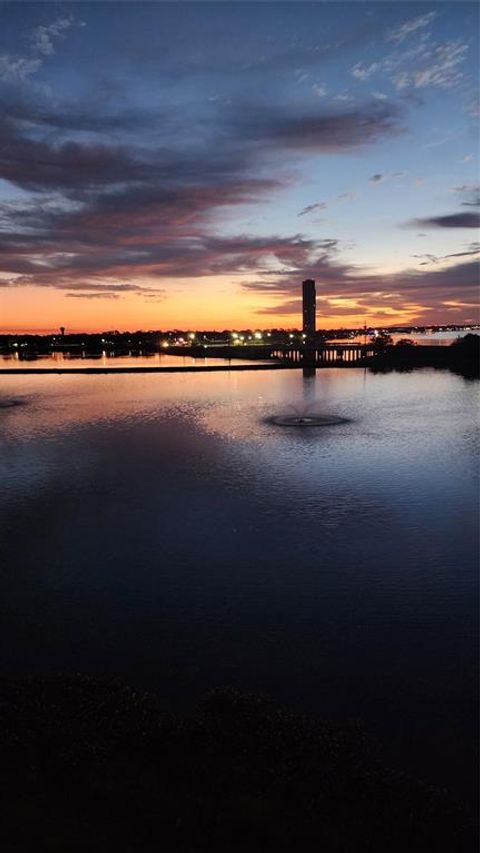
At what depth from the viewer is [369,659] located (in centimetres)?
1079

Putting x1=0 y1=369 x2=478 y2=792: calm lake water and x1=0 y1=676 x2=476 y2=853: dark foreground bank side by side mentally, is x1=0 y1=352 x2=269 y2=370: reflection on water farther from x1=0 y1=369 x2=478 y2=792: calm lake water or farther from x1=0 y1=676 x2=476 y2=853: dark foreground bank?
x1=0 y1=676 x2=476 y2=853: dark foreground bank

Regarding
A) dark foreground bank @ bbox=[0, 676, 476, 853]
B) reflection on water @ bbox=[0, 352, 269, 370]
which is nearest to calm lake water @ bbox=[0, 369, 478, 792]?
dark foreground bank @ bbox=[0, 676, 476, 853]

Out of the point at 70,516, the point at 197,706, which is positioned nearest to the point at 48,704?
the point at 197,706

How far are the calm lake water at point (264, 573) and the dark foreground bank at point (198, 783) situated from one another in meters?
0.67

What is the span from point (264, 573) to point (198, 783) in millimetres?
7219

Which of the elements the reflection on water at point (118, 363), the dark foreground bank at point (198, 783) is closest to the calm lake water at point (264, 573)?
the dark foreground bank at point (198, 783)

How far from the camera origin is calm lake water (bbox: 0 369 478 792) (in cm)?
1004

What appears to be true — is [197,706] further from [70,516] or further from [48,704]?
[70,516]

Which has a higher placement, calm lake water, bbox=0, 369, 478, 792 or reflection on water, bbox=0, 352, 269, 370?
reflection on water, bbox=0, 352, 269, 370

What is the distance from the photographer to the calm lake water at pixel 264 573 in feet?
32.9

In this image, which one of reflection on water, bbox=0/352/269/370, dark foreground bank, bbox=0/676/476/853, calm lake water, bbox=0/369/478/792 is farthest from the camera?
reflection on water, bbox=0/352/269/370

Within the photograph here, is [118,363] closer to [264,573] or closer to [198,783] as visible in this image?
[264,573]

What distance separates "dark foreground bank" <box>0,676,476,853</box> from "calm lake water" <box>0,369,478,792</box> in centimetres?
67

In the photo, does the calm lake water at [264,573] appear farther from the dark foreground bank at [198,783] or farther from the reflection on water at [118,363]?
the reflection on water at [118,363]
